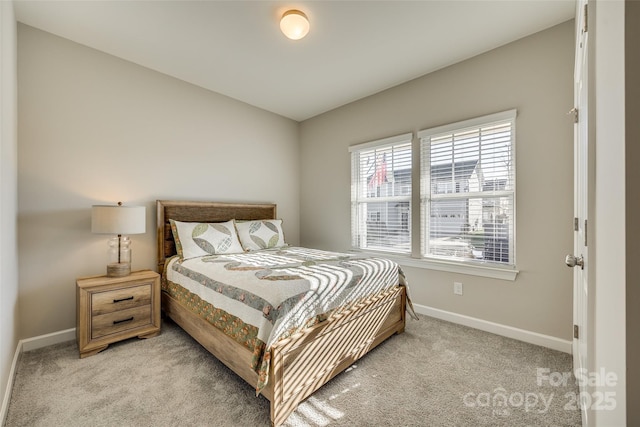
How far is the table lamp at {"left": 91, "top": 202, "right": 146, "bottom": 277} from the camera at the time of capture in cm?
226

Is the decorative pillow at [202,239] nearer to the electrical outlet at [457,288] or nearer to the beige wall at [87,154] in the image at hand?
the beige wall at [87,154]

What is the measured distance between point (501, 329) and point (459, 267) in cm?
64

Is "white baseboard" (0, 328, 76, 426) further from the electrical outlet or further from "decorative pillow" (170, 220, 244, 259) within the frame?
the electrical outlet

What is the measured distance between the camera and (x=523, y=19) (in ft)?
7.11

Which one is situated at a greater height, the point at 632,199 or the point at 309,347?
the point at 632,199

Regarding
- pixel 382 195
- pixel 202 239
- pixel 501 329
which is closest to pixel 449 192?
pixel 382 195

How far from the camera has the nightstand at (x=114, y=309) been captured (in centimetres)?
211

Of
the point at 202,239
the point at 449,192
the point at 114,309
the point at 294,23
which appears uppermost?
the point at 294,23

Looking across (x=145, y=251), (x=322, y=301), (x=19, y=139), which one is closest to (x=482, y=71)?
(x=322, y=301)

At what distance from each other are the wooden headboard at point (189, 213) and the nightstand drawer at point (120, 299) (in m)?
0.50

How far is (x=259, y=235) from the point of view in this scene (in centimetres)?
336

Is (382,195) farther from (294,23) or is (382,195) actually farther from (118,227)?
(118,227)

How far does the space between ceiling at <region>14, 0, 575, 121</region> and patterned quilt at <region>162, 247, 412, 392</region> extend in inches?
79.0

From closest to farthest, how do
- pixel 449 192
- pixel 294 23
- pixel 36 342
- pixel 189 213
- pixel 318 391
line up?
1. pixel 318 391
2. pixel 294 23
3. pixel 36 342
4. pixel 449 192
5. pixel 189 213
